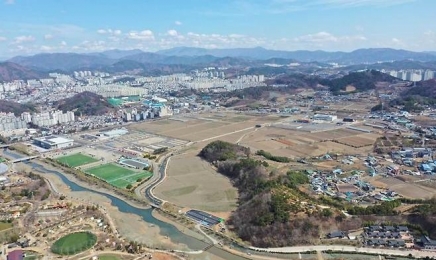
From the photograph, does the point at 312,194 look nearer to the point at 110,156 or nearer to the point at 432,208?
the point at 432,208

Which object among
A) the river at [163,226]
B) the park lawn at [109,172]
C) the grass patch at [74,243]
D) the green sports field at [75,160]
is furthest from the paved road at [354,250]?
the green sports field at [75,160]

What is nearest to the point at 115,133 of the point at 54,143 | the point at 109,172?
the point at 54,143

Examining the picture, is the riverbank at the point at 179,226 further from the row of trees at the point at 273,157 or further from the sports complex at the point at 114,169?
the row of trees at the point at 273,157

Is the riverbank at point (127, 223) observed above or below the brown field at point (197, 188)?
below

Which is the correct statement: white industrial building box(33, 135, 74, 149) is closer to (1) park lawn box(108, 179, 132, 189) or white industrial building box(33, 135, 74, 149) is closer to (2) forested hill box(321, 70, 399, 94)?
(1) park lawn box(108, 179, 132, 189)

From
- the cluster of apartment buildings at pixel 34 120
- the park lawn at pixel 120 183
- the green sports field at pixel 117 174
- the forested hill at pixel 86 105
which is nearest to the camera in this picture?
the park lawn at pixel 120 183

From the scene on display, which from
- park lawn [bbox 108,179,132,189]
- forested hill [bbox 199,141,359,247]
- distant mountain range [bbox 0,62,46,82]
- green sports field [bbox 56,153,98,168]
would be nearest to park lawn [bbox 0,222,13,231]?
park lawn [bbox 108,179,132,189]

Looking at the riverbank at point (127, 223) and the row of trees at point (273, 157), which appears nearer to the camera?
the riverbank at point (127, 223)

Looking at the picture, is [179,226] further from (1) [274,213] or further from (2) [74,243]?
(2) [74,243]
